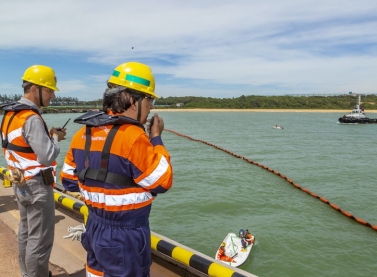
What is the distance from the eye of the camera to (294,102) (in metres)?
123

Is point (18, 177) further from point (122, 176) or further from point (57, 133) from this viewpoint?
point (122, 176)

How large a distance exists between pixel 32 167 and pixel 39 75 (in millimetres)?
822

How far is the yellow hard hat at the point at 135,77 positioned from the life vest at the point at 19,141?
1136mm

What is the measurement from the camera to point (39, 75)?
3.04 metres

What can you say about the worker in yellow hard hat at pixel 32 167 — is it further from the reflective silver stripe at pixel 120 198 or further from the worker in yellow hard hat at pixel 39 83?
the reflective silver stripe at pixel 120 198

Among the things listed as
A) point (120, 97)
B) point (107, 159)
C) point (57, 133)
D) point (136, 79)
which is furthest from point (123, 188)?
point (57, 133)

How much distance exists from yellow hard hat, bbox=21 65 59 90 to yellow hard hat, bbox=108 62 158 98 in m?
1.26

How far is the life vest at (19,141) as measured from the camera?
9.32 ft

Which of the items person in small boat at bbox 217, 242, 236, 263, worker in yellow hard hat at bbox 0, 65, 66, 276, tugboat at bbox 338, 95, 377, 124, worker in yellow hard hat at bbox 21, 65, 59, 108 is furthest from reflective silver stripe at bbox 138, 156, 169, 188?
tugboat at bbox 338, 95, 377, 124

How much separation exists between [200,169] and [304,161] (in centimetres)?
703

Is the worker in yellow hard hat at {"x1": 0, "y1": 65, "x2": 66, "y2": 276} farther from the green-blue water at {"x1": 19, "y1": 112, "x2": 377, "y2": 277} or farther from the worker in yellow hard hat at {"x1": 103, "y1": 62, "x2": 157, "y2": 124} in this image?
the green-blue water at {"x1": 19, "y1": 112, "x2": 377, "y2": 277}

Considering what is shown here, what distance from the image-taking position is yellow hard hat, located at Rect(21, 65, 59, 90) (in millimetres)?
3031

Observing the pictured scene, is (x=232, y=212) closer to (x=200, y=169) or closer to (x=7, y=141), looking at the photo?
(x=200, y=169)

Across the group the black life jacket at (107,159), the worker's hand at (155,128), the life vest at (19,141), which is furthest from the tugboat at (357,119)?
the black life jacket at (107,159)
